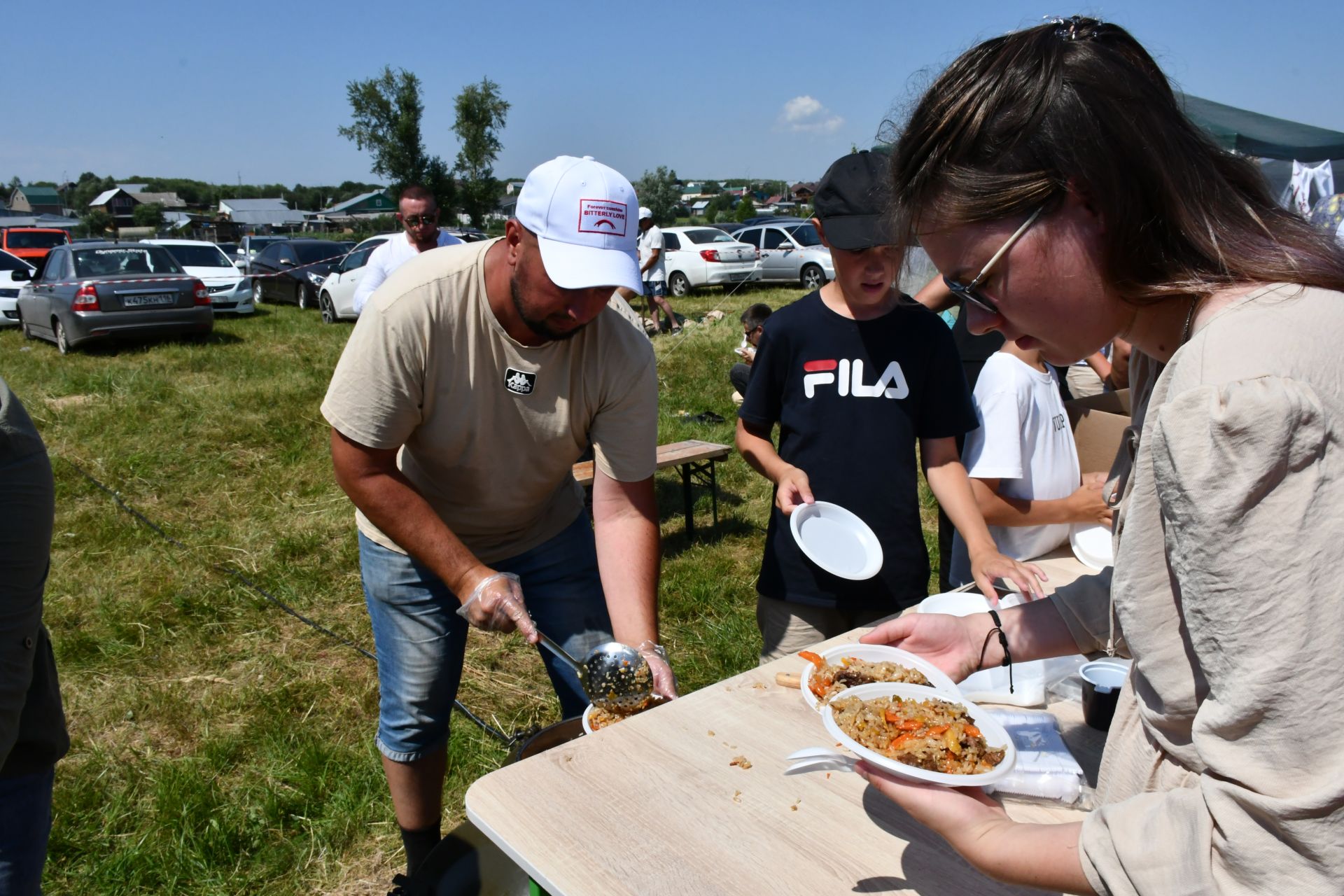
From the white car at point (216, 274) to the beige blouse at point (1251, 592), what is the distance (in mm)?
15574

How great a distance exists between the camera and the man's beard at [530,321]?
2.06m

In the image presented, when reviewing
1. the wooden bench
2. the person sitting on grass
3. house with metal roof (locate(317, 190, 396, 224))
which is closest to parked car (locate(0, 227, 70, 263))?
the person sitting on grass

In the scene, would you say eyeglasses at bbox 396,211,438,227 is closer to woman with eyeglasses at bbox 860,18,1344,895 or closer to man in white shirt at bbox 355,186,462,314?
man in white shirt at bbox 355,186,462,314

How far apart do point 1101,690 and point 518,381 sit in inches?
55.2

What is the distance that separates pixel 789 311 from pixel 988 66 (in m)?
1.65

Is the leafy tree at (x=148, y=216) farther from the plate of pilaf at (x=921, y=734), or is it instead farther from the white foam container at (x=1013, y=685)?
the plate of pilaf at (x=921, y=734)

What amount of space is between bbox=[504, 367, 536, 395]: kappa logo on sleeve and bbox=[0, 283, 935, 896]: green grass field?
5.14ft

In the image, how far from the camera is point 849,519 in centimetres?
238

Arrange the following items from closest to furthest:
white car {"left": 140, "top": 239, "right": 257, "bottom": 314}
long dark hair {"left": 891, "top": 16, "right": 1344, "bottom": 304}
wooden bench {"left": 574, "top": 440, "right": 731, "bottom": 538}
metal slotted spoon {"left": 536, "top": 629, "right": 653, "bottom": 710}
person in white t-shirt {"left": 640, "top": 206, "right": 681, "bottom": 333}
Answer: long dark hair {"left": 891, "top": 16, "right": 1344, "bottom": 304}
metal slotted spoon {"left": 536, "top": 629, "right": 653, "bottom": 710}
wooden bench {"left": 574, "top": 440, "right": 731, "bottom": 538}
person in white t-shirt {"left": 640, "top": 206, "right": 681, "bottom": 333}
white car {"left": 140, "top": 239, "right": 257, "bottom": 314}

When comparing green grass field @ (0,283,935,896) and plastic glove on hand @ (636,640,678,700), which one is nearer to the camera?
plastic glove on hand @ (636,640,678,700)

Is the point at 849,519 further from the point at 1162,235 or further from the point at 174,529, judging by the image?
the point at 174,529

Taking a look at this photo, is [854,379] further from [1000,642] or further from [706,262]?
[706,262]

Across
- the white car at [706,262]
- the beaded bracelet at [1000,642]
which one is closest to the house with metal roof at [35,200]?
the white car at [706,262]

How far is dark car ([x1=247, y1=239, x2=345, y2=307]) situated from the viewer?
53.4ft
